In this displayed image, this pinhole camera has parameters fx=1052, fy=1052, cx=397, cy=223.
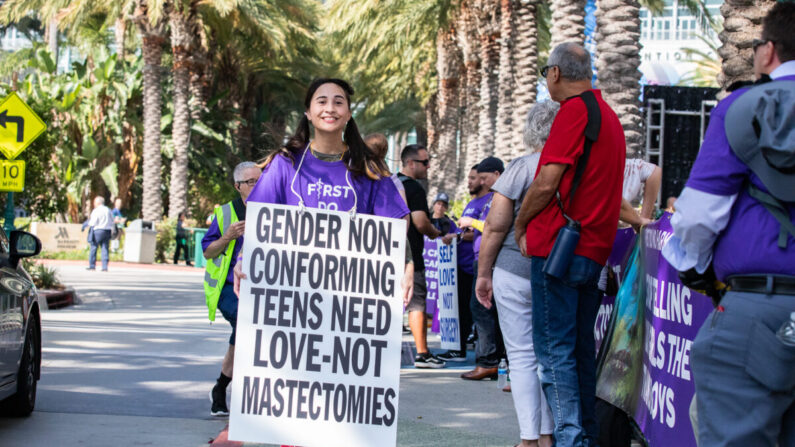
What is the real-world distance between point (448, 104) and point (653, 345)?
30.9 metres

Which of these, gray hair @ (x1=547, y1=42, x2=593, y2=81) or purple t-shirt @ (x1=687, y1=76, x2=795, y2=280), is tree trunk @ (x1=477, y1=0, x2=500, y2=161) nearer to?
gray hair @ (x1=547, y1=42, x2=593, y2=81)

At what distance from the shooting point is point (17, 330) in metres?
6.38

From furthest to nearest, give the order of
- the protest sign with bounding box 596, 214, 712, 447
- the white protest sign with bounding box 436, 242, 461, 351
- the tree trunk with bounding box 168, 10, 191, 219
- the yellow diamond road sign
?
the tree trunk with bounding box 168, 10, 191, 219 < the yellow diamond road sign < the white protest sign with bounding box 436, 242, 461, 351 < the protest sign with bounding box 596, 214, 712, 447

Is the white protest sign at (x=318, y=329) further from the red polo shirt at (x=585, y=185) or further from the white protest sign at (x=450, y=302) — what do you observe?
the white protest sign at (x=450, y=302)

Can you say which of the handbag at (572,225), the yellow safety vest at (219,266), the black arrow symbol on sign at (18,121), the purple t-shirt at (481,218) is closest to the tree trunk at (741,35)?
the purple t-shirt at (481,218)

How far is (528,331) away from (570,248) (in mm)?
756

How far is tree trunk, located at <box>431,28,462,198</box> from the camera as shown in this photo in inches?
1363

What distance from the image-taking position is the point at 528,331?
5434mm

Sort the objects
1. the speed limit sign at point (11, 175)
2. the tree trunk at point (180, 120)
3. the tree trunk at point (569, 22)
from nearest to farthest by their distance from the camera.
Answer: the speed limit sign at point (11, 175), the tree trunk at point (569, 22), the tree trunk at point (180, 120)

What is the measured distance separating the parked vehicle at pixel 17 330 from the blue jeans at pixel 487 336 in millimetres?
3553

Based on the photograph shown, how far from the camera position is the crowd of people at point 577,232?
9.84 feet

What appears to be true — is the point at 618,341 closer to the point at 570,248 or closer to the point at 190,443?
the point at 570,248

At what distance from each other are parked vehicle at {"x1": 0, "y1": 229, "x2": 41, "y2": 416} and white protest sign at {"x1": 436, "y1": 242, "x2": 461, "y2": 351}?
4.22m

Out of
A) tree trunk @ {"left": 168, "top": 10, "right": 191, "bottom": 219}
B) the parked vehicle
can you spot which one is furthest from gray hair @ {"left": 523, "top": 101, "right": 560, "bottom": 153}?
tree trunk @ {"left": 168, "top": 10, "right": 191, "bottom": 219}
